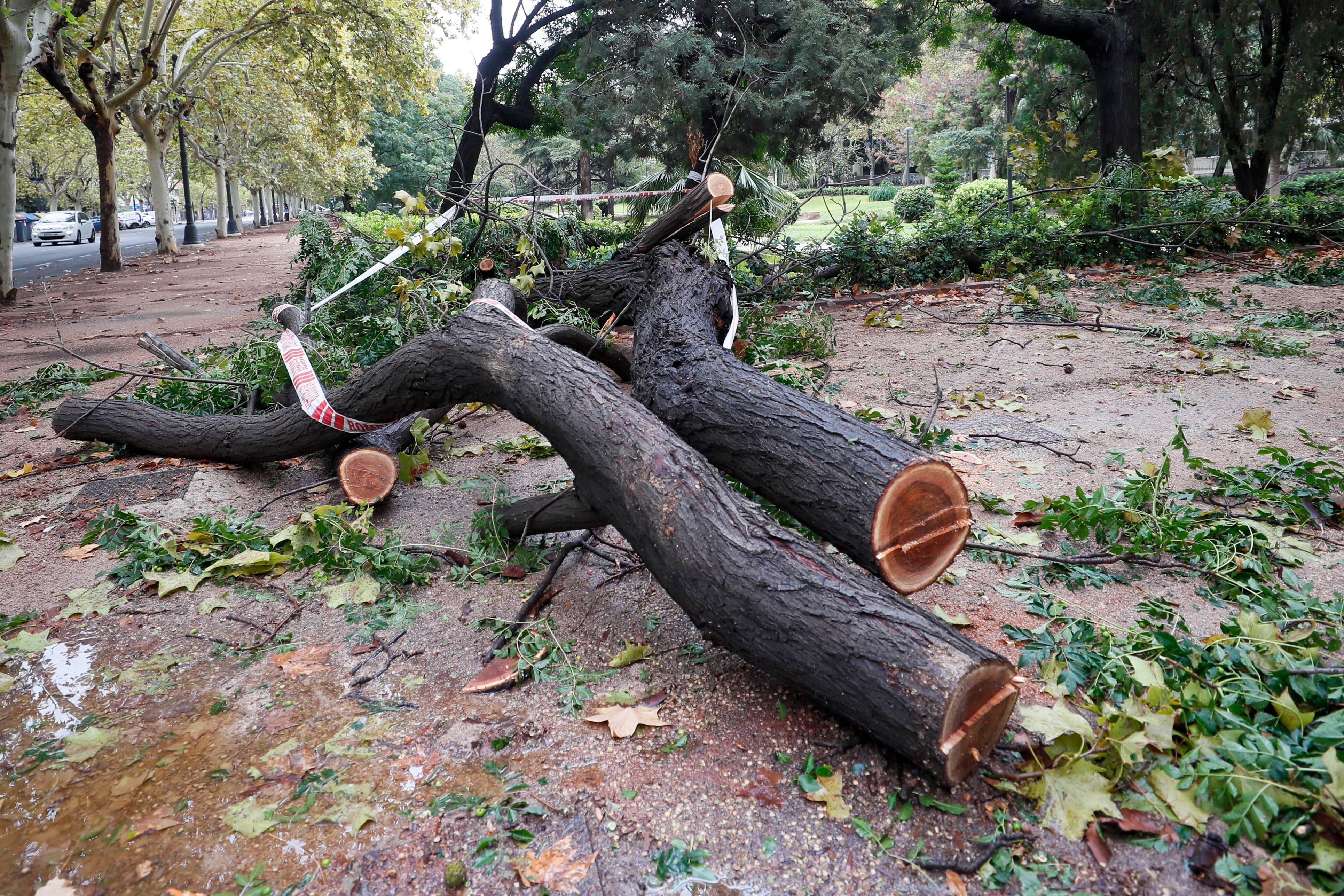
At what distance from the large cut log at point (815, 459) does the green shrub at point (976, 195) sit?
8.58m

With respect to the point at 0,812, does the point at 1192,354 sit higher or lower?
higher

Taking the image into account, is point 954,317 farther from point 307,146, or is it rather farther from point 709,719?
point 307,146

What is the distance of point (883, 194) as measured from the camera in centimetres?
3878

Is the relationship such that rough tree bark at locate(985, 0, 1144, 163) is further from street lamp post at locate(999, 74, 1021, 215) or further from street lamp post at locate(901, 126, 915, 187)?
street lamp post at locate(901, 126, 915, 187)

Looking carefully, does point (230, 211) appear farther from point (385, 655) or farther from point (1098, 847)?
point (1098, 847)

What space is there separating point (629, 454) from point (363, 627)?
4.10 ft

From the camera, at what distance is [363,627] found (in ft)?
10.2

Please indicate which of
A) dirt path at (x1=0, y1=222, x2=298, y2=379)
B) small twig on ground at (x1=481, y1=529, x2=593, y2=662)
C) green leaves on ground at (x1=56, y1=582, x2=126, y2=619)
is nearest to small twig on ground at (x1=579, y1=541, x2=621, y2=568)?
small twig on ground at (x1=481, y1=529, x2=593, y2=662)

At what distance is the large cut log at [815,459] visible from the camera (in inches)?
103

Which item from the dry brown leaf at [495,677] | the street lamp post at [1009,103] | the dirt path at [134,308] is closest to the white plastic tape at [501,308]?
the dry brown leaf at [495,677]

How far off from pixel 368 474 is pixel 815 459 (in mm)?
2413

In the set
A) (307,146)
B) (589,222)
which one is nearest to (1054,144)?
(589,222)

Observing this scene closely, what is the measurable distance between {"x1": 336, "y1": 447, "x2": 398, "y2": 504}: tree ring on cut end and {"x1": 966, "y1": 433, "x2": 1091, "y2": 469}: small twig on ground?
10.3 ft

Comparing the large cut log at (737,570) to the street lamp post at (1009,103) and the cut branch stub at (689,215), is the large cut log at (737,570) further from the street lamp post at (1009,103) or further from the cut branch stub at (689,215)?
the street lamp post at (1009,103)
